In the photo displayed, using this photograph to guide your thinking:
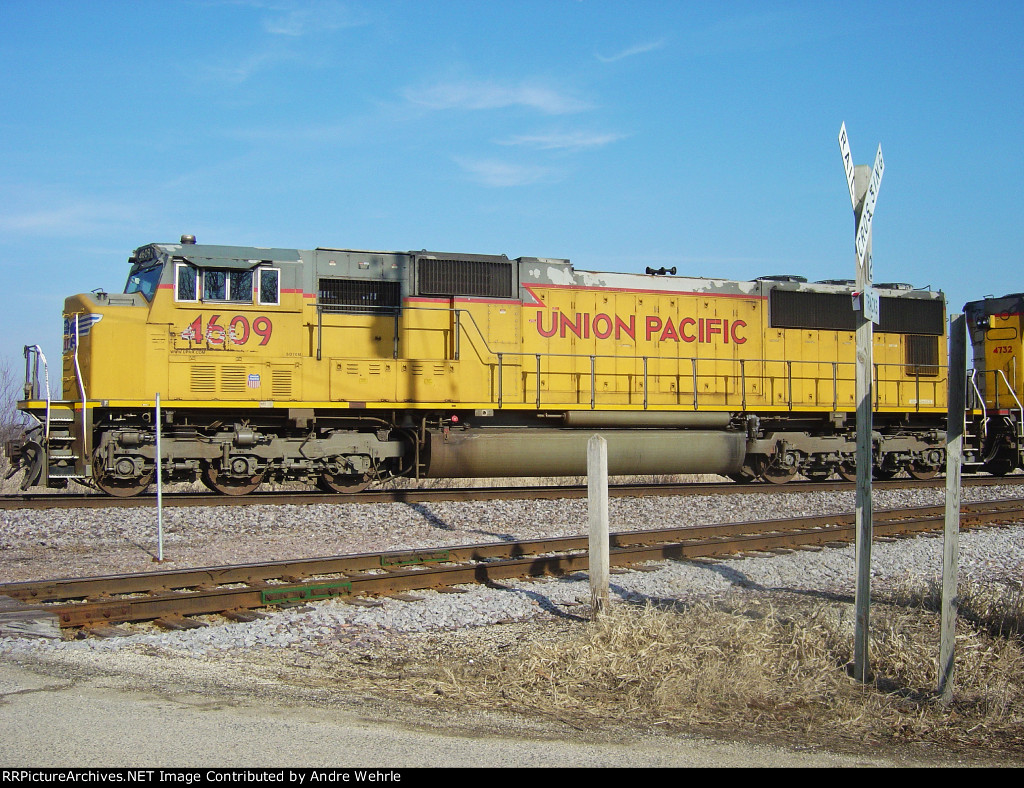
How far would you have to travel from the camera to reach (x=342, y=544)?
369 inches

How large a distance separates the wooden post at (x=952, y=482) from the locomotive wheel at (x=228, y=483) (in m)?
9.84

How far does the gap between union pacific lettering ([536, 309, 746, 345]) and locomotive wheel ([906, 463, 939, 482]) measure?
4.52 meters

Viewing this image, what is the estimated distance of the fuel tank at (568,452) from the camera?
1316 centimetres

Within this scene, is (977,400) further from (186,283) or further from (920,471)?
(186,283)

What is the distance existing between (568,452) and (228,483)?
5107 millimetres

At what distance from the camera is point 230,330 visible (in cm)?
1234

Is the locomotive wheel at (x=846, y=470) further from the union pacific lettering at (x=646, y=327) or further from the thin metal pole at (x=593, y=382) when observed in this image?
the thin metal pole at (x=593, y=382)

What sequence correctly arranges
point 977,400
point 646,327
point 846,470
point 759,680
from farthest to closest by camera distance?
1. point 977,400
2. point 846,470
3. point 646,327
4. point 759,680

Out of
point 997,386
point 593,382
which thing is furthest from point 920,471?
point 593,382

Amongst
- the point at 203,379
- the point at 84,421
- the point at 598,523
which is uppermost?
the point at 203,379

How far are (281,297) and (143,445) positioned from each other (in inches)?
109

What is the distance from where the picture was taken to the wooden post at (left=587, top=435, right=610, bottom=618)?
6.14 m
